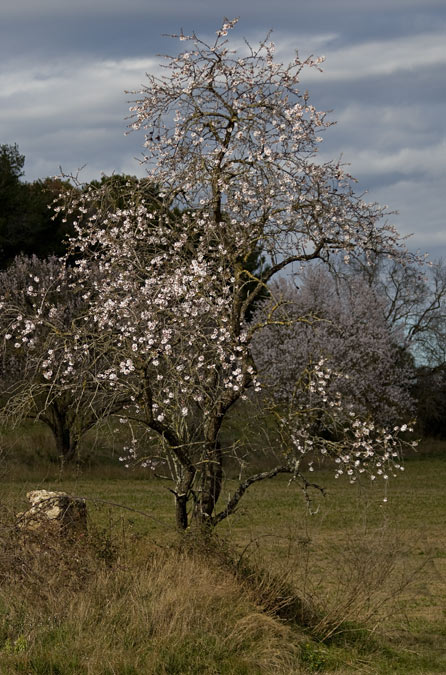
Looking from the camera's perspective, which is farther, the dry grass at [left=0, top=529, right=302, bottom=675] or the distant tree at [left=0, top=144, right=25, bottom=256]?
the distant tree at [left=0, top=144, right=25, bottom=256]

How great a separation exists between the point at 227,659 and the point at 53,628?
1541 millimetres

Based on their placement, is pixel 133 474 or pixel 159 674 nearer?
pixel 159 674

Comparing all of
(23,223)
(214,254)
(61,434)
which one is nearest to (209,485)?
(214,254)

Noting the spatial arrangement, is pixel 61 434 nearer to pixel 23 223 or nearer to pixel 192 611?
pixel 23 223

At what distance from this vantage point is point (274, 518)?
19812mm

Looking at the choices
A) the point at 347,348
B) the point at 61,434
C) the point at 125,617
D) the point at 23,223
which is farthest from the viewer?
the point at 347,348

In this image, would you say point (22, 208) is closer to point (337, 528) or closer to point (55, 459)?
point (55, 459)

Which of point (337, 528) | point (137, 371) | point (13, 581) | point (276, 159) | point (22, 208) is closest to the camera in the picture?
point (13, 581)

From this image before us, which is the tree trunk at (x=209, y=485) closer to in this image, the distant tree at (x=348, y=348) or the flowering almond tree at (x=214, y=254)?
the flowering almond tree at (x=214, y=254)

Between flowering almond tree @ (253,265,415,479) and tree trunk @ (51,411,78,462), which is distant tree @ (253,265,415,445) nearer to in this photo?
flowering almond tree @ (253,265,415,479)

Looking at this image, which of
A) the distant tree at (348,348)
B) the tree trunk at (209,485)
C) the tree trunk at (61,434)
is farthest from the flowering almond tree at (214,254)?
the distant tree at (348,348)

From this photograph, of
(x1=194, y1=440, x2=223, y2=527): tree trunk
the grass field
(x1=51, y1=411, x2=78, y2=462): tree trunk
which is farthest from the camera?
(x1=51, y1=411, x2=78, y2=462): tree trunk

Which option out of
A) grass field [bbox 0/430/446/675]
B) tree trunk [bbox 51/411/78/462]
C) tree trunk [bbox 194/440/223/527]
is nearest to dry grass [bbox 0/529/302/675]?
grass field [bbox 0/430/446/675]

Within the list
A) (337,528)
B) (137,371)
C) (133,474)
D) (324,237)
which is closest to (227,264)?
(324,237)
